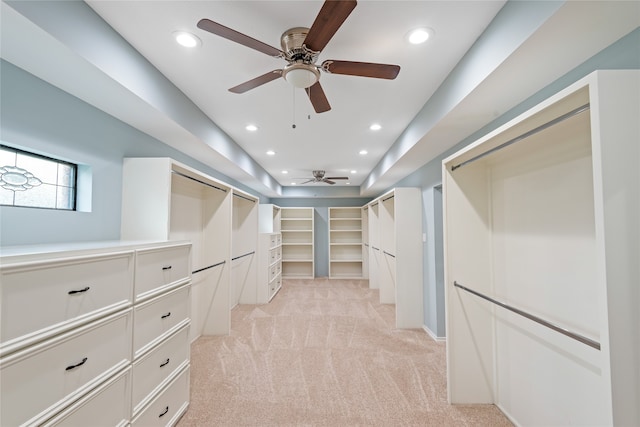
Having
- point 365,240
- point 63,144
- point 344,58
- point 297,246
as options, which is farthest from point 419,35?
point 297,246

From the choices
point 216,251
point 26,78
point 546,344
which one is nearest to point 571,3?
point 546,344

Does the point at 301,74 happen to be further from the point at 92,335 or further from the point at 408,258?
the point at 408,258

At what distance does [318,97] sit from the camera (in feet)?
6.49

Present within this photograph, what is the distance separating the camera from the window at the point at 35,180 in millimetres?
1476

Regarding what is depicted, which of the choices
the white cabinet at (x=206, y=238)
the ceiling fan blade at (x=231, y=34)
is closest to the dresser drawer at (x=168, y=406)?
the white cabinet at (x=206, y=238)

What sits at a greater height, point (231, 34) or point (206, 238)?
point (231, 34)

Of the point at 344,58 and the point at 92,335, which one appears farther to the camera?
the point at 344,58

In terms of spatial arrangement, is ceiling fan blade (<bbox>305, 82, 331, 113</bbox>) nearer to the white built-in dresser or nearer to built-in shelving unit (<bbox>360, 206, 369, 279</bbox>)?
the white built-in dresser

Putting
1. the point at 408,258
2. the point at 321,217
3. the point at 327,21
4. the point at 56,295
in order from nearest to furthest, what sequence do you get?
the point at 56,295 < the point at 327,21 < the point at 408,258 < the point at 321,217

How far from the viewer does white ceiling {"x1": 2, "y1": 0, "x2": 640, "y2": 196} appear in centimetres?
132

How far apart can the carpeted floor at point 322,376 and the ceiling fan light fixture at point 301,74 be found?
2.36 metres

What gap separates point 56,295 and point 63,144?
1.12 meters

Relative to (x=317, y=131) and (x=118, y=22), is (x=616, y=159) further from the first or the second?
(x=317, y=131)

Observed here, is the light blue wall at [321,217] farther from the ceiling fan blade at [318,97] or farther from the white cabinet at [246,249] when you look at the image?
the ceiling fan blade at [318,97]
